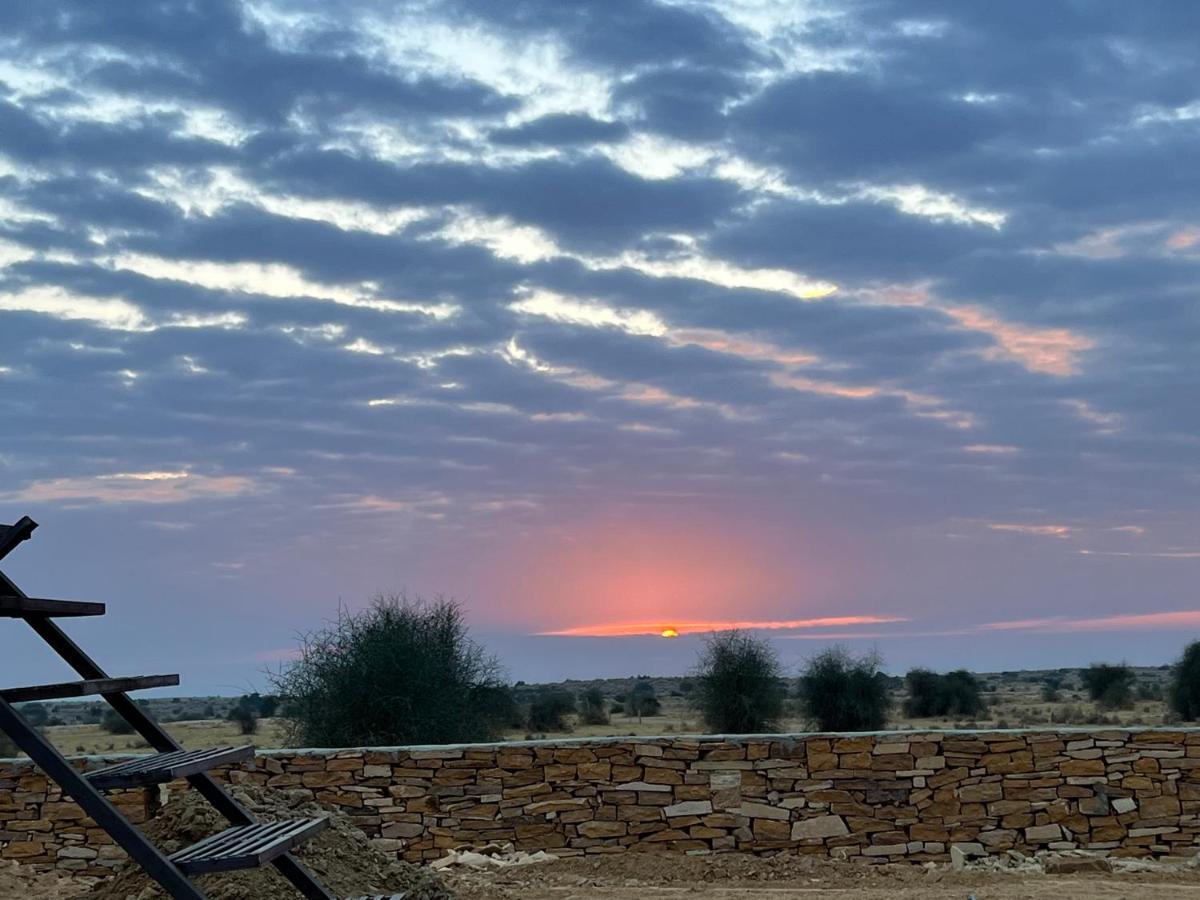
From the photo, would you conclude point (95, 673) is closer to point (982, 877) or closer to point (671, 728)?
point (982, 877)

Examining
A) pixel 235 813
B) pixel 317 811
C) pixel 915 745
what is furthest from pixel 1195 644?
pixel 235 813

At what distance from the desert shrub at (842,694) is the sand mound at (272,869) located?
2158 cm

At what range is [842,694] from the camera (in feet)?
101

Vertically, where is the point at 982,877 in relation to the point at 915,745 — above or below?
below

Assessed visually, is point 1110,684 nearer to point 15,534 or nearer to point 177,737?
point 177,737

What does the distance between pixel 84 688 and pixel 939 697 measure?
3914 cm

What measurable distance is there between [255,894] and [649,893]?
11.8ft

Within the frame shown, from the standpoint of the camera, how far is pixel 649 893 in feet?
34.6

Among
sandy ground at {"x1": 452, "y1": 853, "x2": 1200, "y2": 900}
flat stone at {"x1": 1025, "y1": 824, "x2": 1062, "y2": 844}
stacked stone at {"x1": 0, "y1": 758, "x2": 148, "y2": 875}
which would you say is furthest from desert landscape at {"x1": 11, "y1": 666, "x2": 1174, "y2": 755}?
flat stone at {"x1": 1025, "y1": 824, "x2": 1062, "y2": 844}

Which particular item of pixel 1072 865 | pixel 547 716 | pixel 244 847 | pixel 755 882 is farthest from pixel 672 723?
pixel 244 847

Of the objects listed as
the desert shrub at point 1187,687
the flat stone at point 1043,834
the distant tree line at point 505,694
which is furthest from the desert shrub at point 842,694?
the flat stone at point 1043,834

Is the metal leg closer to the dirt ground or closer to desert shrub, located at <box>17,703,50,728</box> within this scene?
the dirt ground

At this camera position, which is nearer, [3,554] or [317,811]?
[3,554]

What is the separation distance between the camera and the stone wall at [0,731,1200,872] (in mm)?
11523
